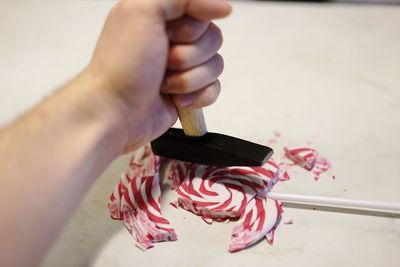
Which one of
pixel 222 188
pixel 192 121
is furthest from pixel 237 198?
pixel 192 121

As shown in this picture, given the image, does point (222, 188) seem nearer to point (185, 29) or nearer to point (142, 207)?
point (142, 207)

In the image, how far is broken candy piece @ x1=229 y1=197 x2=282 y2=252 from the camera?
30.0 inches

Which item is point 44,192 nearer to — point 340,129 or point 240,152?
point 240,152

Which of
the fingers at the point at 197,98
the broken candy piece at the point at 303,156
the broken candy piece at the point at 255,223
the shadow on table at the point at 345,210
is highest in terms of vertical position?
the fingers at the point at 197,98

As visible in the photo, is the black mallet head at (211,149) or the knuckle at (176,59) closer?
the knuckle at (176,59)

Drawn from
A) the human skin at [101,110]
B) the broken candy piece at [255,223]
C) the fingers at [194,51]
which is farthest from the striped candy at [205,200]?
the fingers at [194,51]

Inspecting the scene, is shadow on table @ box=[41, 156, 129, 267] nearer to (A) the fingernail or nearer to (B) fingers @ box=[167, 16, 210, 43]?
(A) the fingernail

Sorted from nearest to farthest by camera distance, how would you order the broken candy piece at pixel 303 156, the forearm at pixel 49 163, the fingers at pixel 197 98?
the forearm at pixel 49 163 < the fingers at pixel 197 98 < the broken candy piece at pixel 303 156

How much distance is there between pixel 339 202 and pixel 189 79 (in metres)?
0.36

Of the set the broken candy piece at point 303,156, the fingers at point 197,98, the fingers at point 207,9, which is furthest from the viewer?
the broken candy piece at point 303,156

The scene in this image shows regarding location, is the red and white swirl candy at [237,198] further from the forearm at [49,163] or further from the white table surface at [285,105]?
the forearm at [49,163]

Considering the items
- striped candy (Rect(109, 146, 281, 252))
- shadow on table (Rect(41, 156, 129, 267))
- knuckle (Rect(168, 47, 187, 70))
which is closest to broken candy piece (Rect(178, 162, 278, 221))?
striped candy (Rect(109, 146, 281, 252))

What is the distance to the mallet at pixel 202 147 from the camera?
0.81m

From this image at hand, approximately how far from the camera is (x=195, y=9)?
2.14 feet
